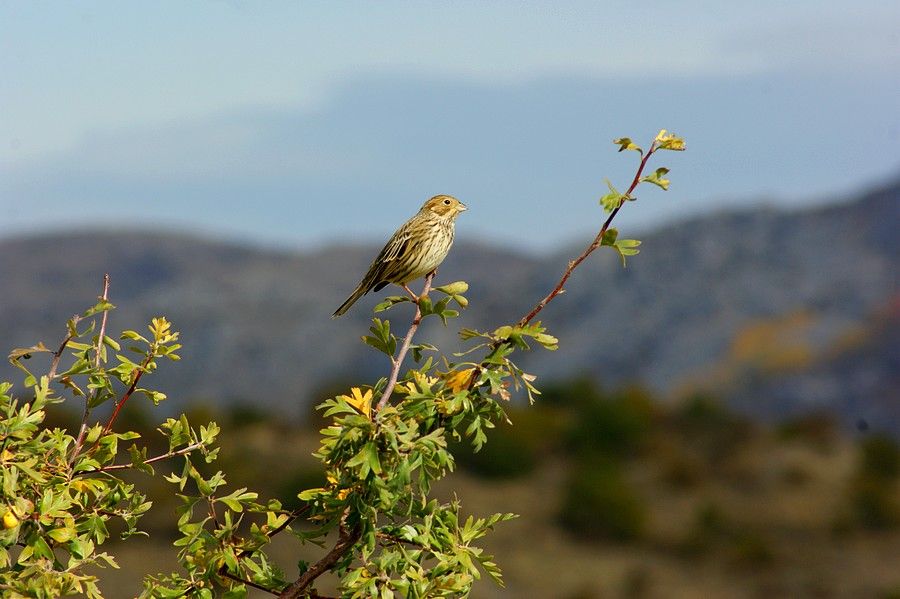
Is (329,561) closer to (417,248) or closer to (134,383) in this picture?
(134,383)

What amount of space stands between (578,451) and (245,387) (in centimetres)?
2269

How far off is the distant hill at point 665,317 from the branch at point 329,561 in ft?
111

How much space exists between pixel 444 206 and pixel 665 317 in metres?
39.2

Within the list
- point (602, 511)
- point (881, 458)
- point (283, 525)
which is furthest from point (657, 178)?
point (881, 458)

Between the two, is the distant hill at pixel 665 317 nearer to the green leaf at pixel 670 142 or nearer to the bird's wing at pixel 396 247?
the bird's wing at pixel 396 247

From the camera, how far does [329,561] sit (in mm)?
3414

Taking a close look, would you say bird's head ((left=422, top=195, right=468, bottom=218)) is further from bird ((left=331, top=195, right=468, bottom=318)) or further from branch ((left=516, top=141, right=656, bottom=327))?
branch ((left=516, top=141, right=656, bottom=327))

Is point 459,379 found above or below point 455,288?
below

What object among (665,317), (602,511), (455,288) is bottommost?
(665,317)

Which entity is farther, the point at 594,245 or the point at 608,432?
the point at 608,432

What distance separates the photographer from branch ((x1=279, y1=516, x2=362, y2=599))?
3398 mm

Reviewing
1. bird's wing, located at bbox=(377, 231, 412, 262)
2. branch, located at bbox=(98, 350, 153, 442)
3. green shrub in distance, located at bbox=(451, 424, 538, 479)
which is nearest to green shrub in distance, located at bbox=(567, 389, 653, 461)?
green shrub in distance, located at bbox=(451, 424, 538, 479)

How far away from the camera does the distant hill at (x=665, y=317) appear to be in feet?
125

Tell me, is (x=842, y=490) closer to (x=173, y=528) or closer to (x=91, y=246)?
(x=173, y=528)
